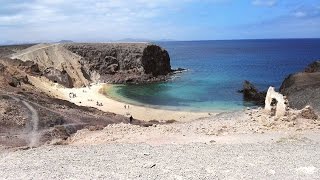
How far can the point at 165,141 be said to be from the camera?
24.0 m

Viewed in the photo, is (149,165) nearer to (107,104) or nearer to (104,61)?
(107,104)

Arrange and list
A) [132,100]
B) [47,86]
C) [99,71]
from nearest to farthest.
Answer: [132,100]
[47,86]
[99,71]

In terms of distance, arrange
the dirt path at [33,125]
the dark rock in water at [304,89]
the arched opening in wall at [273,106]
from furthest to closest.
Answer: the dark rock in water at [304,89], the arched opening in wall at [273,106], the dirt path at [33,125]

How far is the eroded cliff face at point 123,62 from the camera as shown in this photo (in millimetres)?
88062

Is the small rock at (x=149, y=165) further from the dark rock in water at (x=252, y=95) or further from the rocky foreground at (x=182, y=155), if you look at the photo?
the dark rock in water at (x=252, y=95)

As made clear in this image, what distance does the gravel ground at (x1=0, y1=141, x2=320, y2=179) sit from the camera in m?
18.0

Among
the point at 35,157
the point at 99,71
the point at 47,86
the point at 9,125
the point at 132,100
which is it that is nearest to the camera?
the point at 35,157

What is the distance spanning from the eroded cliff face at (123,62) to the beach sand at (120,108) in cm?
1576

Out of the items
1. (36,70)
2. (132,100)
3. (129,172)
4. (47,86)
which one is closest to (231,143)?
(129,172)

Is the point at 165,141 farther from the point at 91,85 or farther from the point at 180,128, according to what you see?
the point at 91,85

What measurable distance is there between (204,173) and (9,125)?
17.9 metres

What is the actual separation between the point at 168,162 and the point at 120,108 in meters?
34.7

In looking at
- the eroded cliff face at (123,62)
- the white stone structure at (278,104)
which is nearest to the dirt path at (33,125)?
the white stone structure at (278,104)

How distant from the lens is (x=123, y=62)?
9306 cm
